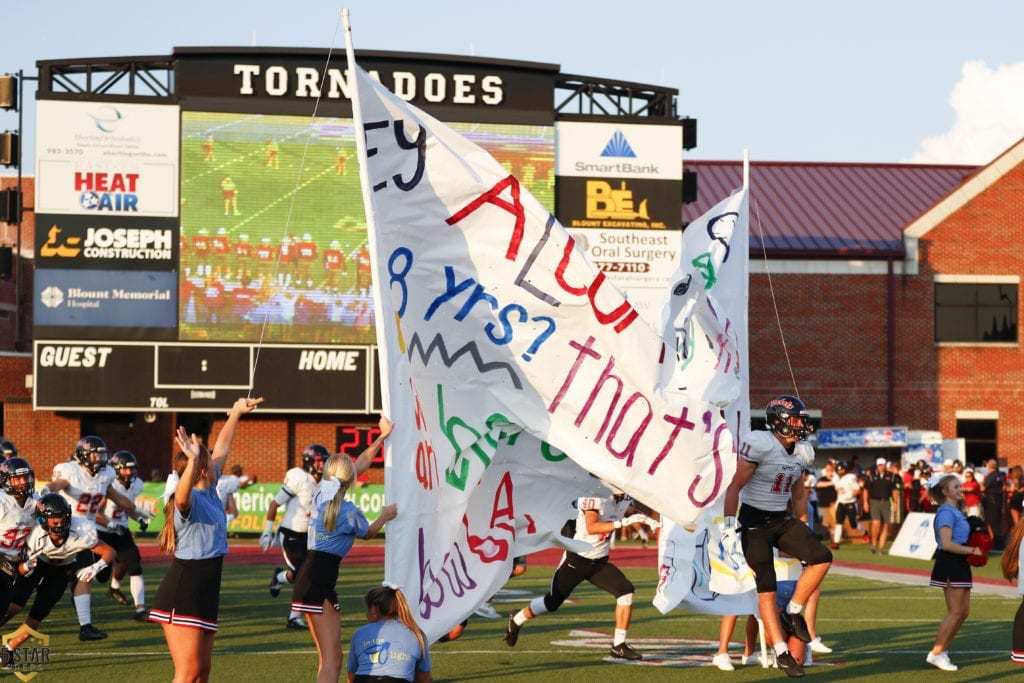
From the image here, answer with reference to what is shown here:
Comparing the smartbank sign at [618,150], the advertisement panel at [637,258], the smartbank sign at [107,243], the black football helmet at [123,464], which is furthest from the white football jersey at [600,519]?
the smartbank sign at [618,150]

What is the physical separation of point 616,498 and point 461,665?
82.2 inches

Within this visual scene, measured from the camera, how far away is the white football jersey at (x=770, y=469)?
1086cm

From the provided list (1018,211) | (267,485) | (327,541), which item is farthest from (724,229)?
(1018,211)

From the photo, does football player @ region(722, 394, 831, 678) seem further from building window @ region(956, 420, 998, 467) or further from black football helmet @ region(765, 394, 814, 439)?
building window @ region(956, 420, 998, 467)

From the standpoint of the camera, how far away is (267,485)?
31750mm

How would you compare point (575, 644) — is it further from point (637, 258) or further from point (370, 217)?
point (637, 258)

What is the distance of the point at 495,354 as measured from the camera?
8.95m

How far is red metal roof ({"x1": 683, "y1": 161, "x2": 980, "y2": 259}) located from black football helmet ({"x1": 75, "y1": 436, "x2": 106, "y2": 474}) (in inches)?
1056

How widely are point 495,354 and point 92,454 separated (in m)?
6.68

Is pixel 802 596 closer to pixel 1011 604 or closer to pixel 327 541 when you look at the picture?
pixel 327 541

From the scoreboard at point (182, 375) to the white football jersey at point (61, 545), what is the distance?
15.5 metres

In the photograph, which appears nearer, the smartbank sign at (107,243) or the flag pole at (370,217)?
the flag pole at (370,217)

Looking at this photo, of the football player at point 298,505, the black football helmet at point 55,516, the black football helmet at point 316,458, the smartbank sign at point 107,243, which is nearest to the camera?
the black football helmet at point 55,516

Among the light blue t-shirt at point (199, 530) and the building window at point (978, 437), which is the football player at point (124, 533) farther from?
the building window at point (978, 437)
